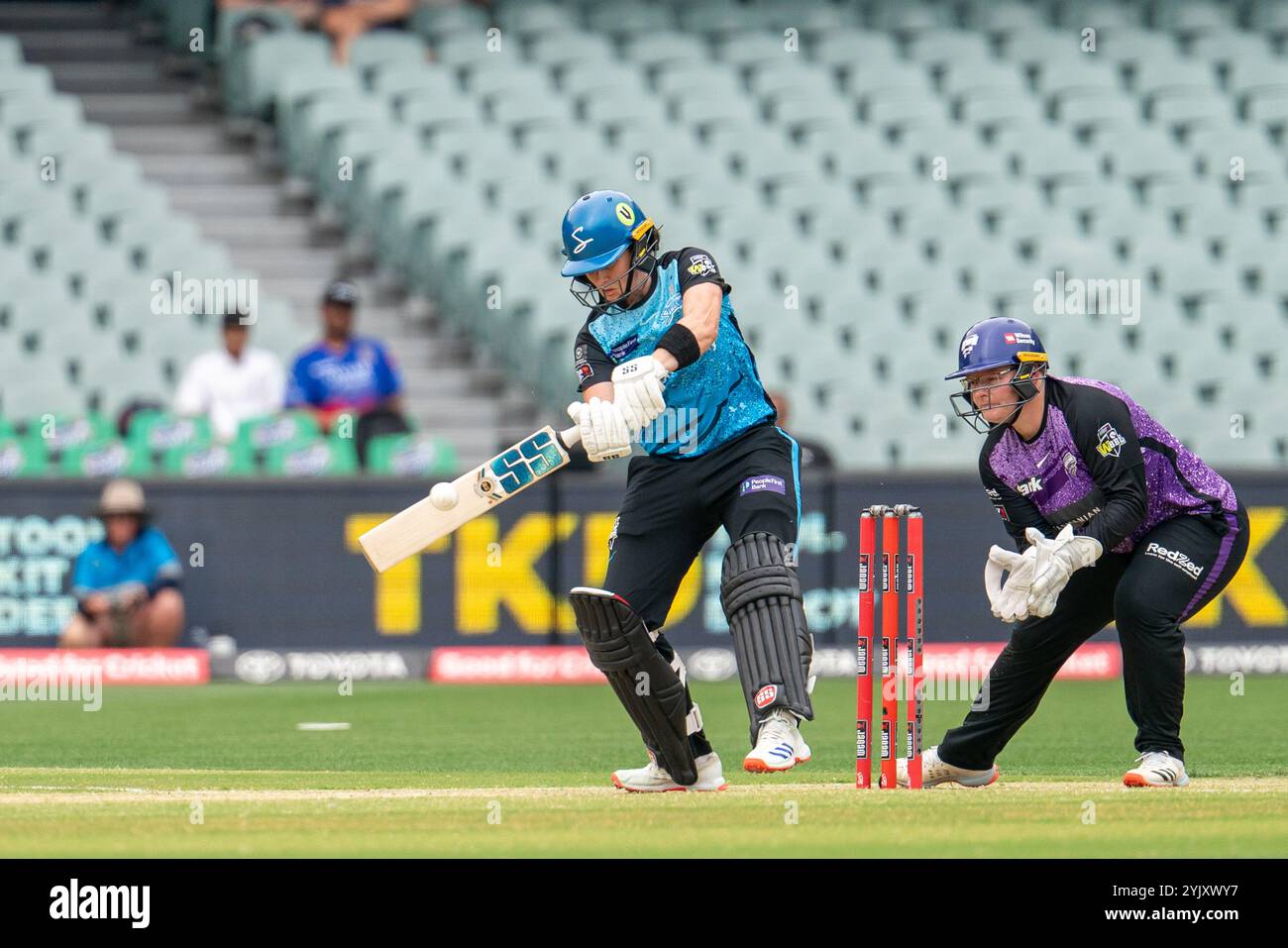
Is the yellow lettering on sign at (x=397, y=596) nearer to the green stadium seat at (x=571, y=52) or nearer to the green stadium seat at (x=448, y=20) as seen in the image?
the green stadium seat at (x=571, y=52)

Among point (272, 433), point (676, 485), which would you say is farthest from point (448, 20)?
point (676, 485)

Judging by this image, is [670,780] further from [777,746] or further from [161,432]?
[161,432]

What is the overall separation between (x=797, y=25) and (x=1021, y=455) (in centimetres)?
1273

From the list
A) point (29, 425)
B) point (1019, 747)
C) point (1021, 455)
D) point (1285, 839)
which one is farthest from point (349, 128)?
point (1285, 839)

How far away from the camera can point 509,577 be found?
14.3 metres

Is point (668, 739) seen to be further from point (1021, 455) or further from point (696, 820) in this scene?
point (1021, 455)

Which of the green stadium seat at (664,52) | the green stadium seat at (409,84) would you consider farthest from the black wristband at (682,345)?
the green stadium seat at (664,52)

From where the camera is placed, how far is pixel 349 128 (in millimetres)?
18031

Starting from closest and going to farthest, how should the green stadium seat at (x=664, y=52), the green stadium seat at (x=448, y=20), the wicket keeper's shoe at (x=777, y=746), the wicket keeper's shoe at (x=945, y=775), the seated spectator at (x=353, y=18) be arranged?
the wicket keeper's shoe at (x=777, y=746), the wicket keeper's shoe at (x=945, y=775), the seated spectator at (x=353, y=18), the green stadium seat at (x=448, y=20), the green stadium seat at (x=664, y=52)

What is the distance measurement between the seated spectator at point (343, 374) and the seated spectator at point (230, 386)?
205 millimetres

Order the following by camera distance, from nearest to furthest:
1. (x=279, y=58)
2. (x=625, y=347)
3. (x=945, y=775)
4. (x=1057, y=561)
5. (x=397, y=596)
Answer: (x=1057, y=561) < (x=625, y=347) < (x=945, y=775) < (x=397, y=596) < (x=279, y=58)

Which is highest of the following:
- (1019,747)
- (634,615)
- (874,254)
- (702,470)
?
(874,254)

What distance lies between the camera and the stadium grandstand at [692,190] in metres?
16.8
